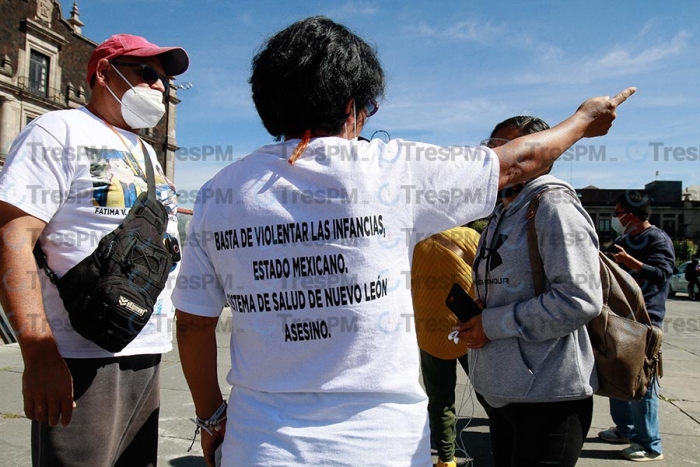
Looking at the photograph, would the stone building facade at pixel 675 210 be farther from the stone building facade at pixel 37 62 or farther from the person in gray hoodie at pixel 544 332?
the person in gray hoodie at pixel 544 332

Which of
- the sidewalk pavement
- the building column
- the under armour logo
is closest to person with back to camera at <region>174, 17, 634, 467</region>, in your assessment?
the under armour logo

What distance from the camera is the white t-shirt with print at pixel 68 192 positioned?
1735 millimetres

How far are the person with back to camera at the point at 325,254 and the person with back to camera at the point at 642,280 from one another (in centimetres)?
302

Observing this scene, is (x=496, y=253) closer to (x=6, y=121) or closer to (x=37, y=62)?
Answer: (x=6, y=121)

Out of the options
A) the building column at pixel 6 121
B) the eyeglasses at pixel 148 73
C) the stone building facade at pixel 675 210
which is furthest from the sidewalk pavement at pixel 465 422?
the stone building facade at pixel 675 210

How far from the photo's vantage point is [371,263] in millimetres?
1269

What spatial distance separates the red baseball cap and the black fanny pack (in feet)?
2.54

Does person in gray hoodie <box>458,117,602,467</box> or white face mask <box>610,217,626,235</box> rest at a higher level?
white face mask <box>610,217,626,235</box>

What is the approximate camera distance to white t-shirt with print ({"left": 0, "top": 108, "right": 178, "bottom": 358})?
1.74 metres

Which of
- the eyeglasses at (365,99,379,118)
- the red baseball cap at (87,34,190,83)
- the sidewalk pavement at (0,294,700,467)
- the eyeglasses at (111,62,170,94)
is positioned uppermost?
the red baseball cap at (87,34,190,83)

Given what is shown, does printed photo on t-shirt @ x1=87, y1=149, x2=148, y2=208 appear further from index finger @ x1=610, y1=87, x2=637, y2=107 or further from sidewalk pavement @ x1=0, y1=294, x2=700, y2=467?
sidewalk pavement @ x1=0, y1=294, x2=700, y2=467

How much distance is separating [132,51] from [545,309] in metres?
1.93

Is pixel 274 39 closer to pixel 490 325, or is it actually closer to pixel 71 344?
pixel 71 344

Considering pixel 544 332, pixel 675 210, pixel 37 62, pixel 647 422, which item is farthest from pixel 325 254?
pixel 675 210
